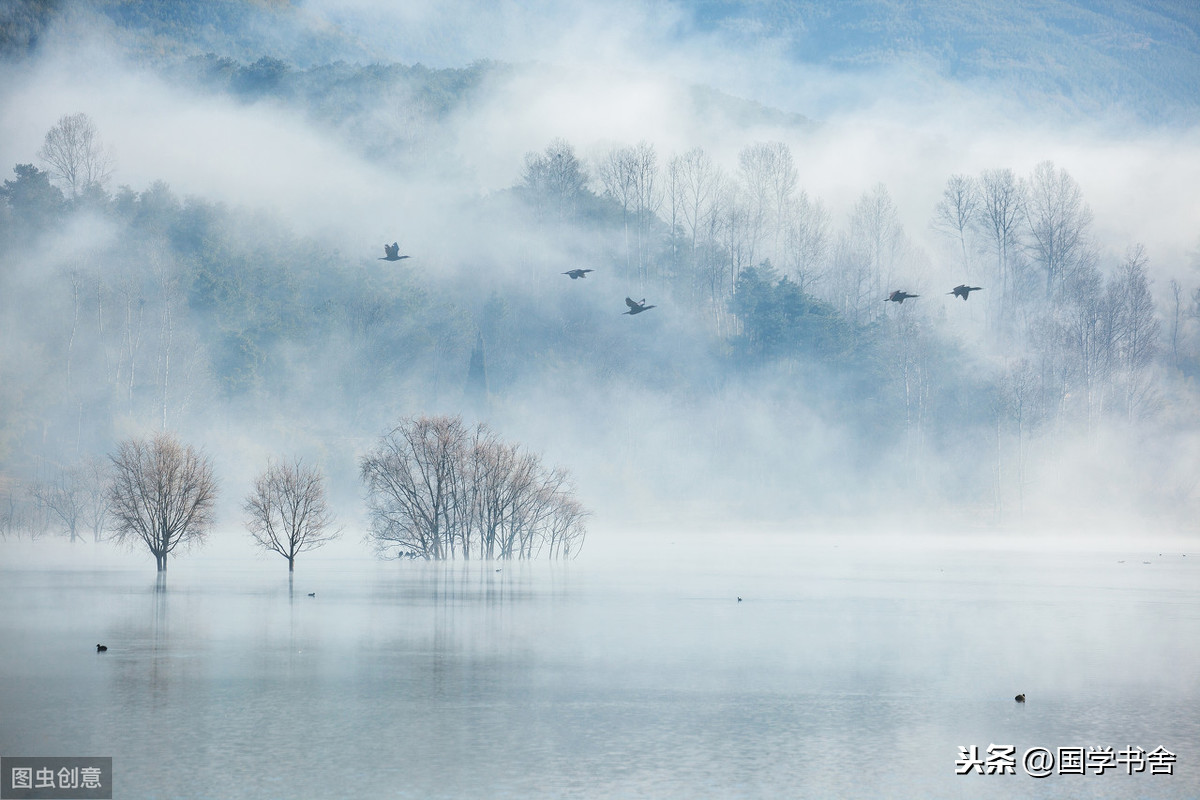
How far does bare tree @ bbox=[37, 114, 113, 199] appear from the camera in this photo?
129 m

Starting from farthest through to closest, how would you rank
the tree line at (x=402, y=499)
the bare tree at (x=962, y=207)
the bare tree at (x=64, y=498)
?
the bare tree at (x=962, y=207)
the bare tree at (x=64, y=498)
the tree line at (x=402, y=499)

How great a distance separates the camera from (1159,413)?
121500 millimetres

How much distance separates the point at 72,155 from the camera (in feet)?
426

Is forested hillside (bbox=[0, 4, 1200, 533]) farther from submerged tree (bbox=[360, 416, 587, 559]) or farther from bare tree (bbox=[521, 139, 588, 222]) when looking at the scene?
submerged tree (bbox=[360, 416, 587, 559])

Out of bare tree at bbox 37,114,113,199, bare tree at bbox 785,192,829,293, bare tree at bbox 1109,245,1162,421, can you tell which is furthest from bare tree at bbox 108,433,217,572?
bare tree at bbox 785,192,829,293

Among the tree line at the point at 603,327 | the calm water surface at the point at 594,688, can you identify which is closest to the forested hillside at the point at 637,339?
the tree line at the point at 603,327

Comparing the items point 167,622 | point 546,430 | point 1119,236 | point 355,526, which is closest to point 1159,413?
point 1119,236

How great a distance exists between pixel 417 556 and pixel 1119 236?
119759 millimetres

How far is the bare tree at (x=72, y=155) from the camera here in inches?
5089

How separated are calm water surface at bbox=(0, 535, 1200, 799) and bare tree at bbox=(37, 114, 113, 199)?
94.0 meters

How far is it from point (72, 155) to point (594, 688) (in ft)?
405

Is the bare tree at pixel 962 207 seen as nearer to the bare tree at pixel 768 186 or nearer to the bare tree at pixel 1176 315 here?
the bare tree at pixel 768 186

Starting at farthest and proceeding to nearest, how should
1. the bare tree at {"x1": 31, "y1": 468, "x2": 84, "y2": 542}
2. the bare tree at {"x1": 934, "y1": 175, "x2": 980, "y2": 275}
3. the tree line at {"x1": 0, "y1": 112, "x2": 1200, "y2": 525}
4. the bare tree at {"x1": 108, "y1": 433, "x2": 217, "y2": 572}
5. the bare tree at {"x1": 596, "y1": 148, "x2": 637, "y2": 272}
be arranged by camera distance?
the bare tree at {"x1": 934, "y1": 175, "x2": 980, "y2": 275}
the bare tree at {"x1": 596, "y1": 148, "x2": 637, "y2": 272}
the tree line at {"x1": 0, "y1": 112, "x2": 1200, "y2": 525}
the bare tree at {"x1": 31, "y1": 468, "x2": 84, "y2": 542}
the bare tree at {"x1": 108, "y1": 433, "x2": 217, "y2": 572}

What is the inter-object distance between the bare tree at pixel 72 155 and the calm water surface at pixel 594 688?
9396 centimetres
